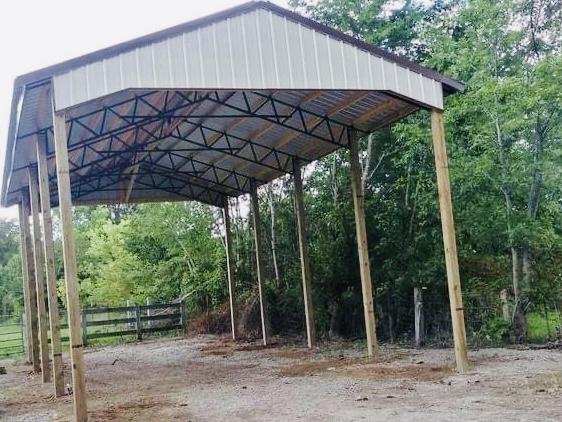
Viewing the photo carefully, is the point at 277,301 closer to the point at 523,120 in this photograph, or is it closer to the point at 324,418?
the point at 523,120

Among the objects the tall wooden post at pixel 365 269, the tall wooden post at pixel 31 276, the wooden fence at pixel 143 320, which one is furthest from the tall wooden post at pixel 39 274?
the wooden fence at pixel 143 320

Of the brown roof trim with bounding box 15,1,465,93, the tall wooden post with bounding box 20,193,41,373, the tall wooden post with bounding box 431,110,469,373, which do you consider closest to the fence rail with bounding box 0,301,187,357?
the tall wooden post with bounding box 20,193,41,373

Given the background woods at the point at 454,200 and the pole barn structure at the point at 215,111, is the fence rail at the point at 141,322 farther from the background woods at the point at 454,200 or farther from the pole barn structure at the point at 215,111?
the pole barn structure at the point at 215,111

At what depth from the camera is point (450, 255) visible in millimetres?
9141

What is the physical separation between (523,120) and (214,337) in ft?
38.9

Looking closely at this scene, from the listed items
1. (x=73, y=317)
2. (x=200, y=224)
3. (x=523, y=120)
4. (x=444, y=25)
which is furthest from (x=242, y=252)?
(x=73, y=317)

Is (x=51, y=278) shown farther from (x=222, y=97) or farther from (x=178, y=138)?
(x=178, y=138)

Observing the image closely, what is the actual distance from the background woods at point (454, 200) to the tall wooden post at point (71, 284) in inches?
285

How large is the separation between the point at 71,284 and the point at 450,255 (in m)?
5.39

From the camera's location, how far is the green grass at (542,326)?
1155 centimetres

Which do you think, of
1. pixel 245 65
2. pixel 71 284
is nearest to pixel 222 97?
pixel 245 65

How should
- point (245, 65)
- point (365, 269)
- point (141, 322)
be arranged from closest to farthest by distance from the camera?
1. point (245, 65)
2. point (365, 269)
3. point (141, 322)

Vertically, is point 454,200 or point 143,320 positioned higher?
point 454,200

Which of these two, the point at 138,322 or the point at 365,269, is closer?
the point at 365,269
